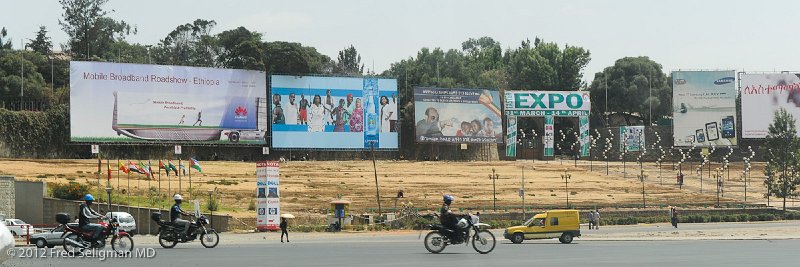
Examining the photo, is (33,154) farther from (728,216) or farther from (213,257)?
(213,257)

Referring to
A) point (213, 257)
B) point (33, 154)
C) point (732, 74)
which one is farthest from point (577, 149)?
point (213, 257)

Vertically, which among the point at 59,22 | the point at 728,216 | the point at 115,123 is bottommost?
the point at 728,216

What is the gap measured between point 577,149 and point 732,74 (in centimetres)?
1586

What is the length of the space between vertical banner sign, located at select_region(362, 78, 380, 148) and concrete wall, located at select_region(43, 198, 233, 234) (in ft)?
107

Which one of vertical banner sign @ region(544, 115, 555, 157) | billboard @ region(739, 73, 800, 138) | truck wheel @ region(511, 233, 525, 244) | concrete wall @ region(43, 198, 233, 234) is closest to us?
truck wheel @ region(511, 233, 525, 244)

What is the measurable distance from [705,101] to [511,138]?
15.9 meters

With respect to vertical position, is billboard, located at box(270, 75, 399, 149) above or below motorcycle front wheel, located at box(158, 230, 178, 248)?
above

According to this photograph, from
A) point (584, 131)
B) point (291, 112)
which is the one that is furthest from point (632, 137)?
point (291, 112)

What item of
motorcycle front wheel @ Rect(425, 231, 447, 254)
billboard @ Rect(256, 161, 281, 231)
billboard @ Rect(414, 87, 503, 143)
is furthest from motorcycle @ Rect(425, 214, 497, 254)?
billboard @ Rect(414, 87, 503, 143)

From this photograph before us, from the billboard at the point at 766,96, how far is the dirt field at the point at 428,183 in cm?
455

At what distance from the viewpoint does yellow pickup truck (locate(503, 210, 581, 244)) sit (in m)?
43.2

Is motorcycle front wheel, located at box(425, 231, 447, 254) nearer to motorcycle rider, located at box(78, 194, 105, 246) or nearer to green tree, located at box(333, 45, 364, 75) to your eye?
motorcycle rider, located at box(78, 194, 105, 246)

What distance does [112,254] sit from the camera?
26.8m

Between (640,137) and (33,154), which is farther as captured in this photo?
(640,137)
